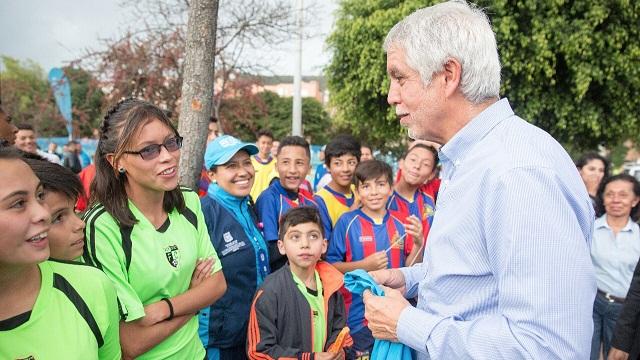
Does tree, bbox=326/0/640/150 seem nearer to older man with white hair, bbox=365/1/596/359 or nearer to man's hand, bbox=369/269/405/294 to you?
man's hand, bbox=369/269/405/294

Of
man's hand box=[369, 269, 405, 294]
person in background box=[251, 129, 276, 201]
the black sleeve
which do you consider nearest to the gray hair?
man's hand box=[369, 269, 405, 294]

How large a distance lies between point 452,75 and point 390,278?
0.96 metres

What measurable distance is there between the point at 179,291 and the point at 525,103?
1087cm

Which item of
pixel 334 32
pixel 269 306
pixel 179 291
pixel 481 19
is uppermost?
pixel 334 32

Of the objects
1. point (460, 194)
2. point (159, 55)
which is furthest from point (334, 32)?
point (460, 194)

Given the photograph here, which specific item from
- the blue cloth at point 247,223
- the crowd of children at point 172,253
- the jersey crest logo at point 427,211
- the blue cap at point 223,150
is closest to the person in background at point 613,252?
the jersey crest logo at point 427,211

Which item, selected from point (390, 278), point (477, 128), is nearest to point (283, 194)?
point (390, 278)

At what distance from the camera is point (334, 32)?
43.9 feet

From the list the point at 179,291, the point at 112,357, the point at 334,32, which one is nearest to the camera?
the point at 112,357

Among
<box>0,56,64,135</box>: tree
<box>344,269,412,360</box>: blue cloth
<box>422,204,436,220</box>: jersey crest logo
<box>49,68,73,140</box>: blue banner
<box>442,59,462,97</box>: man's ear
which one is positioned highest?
<box>0,56,64,135</box>: tree

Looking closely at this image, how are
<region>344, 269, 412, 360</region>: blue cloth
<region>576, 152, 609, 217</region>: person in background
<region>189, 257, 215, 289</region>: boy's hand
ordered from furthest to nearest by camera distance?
1. <region>576, 152, 609, 217</region>: person in background
2. <region>189, 257, 215, 289</region>: boy's hand
3. <region>344, 269, 412, 360</region>: blue cloth

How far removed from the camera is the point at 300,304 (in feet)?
9.02

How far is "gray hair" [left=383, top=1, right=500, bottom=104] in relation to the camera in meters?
1.50

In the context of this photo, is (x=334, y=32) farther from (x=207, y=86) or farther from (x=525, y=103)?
(x=207, y=86)
